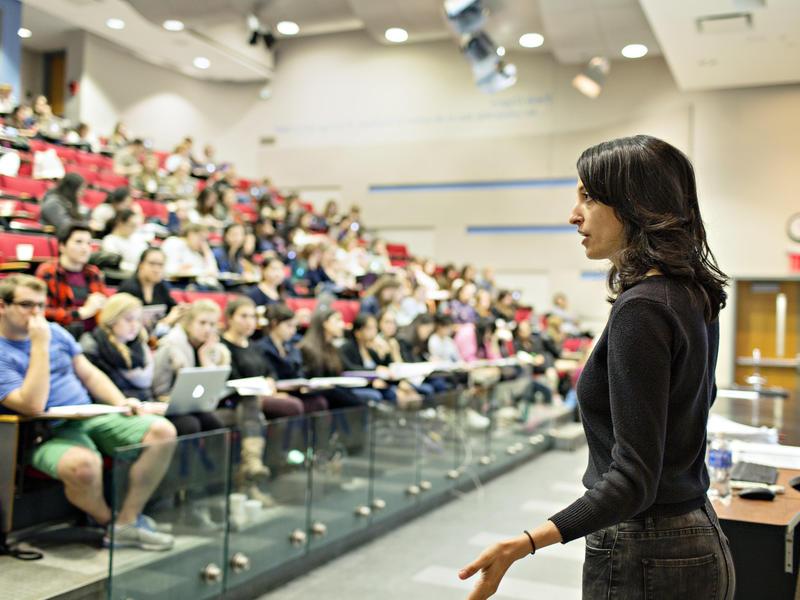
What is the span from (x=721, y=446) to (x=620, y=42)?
9.15m

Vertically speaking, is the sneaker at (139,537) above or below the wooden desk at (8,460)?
Answer: below

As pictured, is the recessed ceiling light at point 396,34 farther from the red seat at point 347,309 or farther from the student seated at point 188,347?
the student seated at point 188,347

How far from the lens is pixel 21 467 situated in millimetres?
2854

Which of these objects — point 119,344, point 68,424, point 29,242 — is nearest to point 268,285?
point 29,242

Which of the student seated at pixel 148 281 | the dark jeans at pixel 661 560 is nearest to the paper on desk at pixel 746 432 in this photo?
the dark jeans at pixel 661 560

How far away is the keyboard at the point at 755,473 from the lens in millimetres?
2208

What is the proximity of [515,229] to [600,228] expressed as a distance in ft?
38.7

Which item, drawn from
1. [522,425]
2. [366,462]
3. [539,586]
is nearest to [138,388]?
[366,462]

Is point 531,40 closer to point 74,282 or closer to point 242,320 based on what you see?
point 242,320

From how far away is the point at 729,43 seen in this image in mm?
8586

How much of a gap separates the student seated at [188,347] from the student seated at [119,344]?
0.63 feet

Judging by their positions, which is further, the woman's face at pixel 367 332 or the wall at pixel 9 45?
the wall at pixel 9 45

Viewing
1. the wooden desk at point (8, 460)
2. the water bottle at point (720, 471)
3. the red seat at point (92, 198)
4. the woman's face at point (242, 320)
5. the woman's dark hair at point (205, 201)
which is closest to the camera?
the water bottle at point (720, 471)

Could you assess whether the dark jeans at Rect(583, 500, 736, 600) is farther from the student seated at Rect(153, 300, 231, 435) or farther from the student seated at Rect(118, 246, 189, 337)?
Answer: the student seated at Rect(118, 246, 189, 337)
